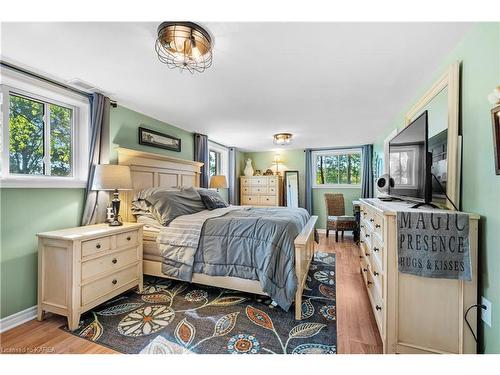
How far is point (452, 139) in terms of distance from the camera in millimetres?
1563

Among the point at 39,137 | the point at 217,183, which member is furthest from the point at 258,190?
the point at 39,137

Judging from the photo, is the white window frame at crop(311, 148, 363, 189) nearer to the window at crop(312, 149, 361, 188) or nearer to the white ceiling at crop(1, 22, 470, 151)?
the window at crop(312, 149, 361, 188)

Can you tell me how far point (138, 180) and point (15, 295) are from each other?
1.58 meters

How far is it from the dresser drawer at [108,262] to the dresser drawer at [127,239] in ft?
0.21

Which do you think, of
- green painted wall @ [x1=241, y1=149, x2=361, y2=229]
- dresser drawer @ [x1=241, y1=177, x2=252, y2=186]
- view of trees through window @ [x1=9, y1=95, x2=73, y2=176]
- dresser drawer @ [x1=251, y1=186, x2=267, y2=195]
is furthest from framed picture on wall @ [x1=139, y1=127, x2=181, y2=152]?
green painted wall @ [x1=241, y1=149, x2=361, y2=229]

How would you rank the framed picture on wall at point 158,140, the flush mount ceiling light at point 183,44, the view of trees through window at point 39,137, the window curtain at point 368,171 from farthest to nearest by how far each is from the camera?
1. the window curtain at point 368,171
2. the framed picture on wall at point 158,140
3. the view of trees through window at point 39,137
4. the flush mount ceiling light at point 183,44

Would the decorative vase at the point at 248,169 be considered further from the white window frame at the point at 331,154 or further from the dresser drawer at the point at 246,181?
the white window frame at the point at 331,154

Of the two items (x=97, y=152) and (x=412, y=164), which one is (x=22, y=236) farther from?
(x=412, y=164)

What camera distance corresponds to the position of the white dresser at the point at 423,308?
1.32m

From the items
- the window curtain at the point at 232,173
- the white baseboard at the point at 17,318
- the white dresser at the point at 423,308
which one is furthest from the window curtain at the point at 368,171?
the white baseboard at the point at 17,318

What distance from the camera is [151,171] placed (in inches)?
127

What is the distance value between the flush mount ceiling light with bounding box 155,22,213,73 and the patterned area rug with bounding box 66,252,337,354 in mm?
2099
